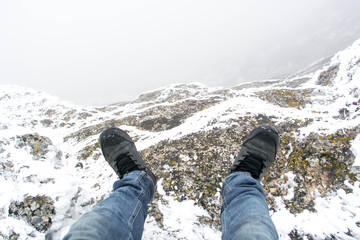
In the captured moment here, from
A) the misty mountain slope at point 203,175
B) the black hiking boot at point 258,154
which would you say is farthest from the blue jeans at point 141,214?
the misty mountain slope at point 203,175

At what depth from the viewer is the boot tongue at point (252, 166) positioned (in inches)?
158

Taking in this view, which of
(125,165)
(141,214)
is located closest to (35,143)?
(125,165)

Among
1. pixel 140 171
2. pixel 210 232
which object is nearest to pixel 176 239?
pixel 210 232

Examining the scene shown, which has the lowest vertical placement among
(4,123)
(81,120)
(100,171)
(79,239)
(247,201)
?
(79,239)

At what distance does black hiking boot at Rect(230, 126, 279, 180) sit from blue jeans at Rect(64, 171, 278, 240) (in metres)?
0.51

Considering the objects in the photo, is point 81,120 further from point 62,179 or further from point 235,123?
point 235,123

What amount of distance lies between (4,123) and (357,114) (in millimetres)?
13914

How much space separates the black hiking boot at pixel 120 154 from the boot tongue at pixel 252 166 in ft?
7.38

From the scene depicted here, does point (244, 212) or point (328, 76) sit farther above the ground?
point (328, 76)

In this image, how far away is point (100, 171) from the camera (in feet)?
22.2

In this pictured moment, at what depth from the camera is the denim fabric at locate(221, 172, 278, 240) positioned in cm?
237

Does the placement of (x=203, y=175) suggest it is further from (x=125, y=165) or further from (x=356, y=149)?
(x=356, y=149)

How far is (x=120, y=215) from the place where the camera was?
2.66 meters

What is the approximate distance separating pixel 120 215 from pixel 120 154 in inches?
87.4
